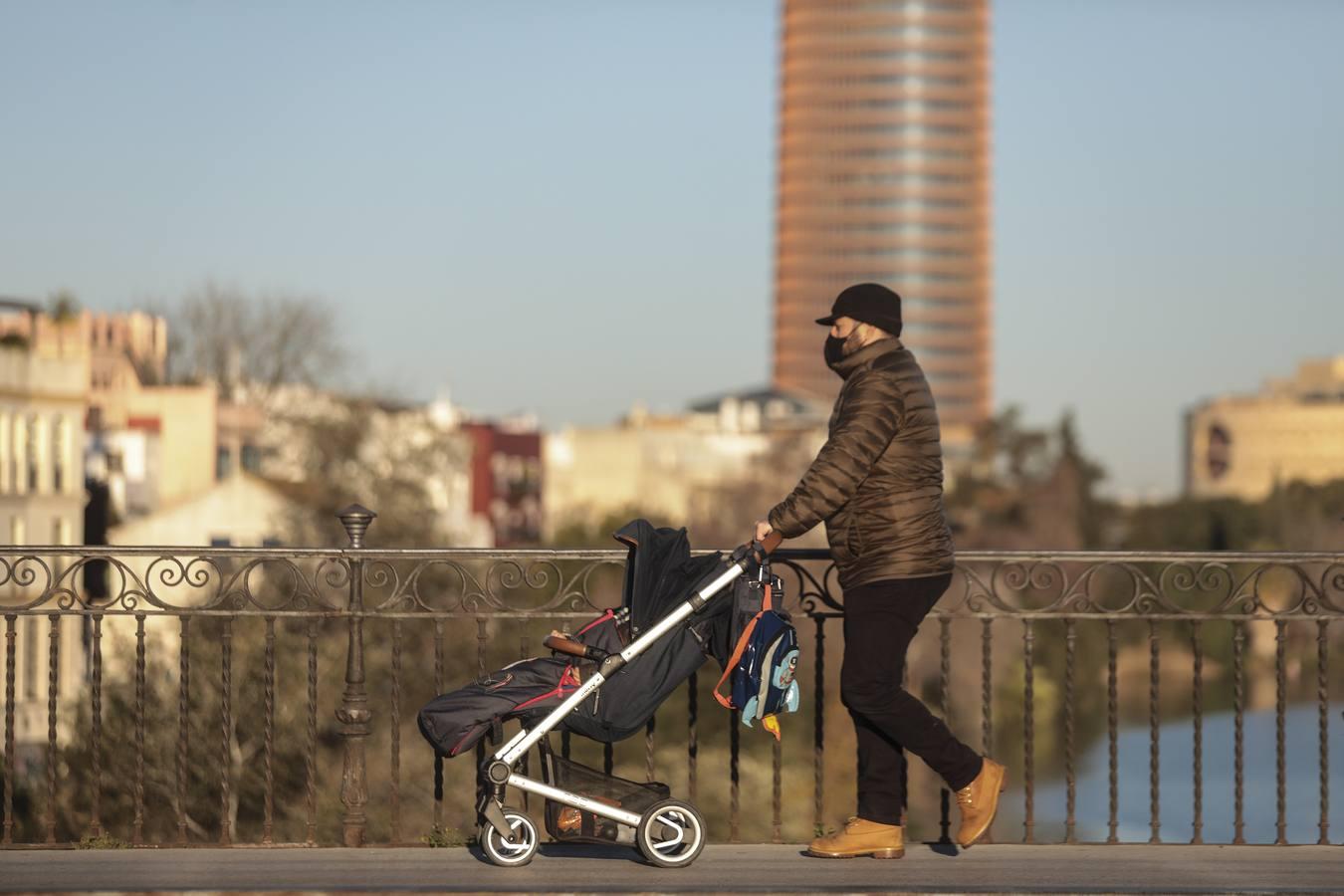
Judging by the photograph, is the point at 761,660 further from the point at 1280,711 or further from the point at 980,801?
the point at 1280,711

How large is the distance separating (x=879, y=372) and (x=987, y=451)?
105821mm

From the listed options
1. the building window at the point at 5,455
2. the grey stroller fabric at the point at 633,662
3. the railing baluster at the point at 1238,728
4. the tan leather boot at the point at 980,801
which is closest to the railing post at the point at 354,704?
the grey stroller fabric at the point at 633,662

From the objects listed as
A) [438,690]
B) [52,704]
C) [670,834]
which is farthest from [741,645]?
[52,704]

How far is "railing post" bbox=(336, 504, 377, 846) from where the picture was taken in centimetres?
753

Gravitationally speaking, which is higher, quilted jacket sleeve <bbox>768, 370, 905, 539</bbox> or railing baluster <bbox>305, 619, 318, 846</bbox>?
quilted jacket sleeve <bbox>768, 370, 905, 539</bbox>

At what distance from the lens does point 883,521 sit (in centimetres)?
681

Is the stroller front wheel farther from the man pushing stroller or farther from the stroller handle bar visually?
the man pushing stroller

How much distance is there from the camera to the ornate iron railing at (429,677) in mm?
7527

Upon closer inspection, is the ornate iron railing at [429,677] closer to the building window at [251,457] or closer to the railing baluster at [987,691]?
the railing baluster at [987,691]

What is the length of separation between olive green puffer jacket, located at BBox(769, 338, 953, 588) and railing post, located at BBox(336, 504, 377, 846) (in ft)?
5.84

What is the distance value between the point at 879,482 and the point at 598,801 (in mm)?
1534

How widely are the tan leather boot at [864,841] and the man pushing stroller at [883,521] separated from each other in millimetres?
259

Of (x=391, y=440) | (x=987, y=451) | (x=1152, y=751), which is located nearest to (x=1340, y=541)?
(x=391, y=440)

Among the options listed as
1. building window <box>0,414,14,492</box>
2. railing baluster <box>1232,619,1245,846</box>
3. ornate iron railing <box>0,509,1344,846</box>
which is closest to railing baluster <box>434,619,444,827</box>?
ornate iron railing <box>0,509,1344,846</box>
